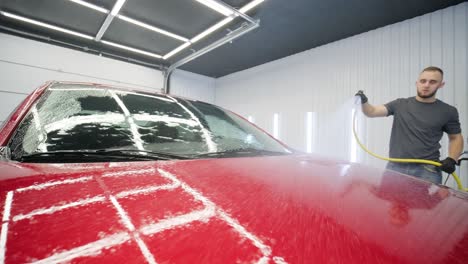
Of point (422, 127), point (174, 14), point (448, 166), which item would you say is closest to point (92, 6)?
point (174, 14)

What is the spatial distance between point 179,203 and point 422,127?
2.78m

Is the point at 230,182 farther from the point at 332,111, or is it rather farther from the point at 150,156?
the point at 332,111

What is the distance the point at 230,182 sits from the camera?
2.22 ft

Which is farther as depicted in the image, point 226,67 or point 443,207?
point 226,67

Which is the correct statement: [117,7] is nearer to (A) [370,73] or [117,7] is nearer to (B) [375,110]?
(B) [375,110]

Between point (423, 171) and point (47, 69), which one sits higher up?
point (47, 69)

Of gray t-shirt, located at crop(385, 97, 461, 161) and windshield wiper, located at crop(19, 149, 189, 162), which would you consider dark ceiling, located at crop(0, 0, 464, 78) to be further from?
windshield wiper, located at crop(19, 149, 189, 162)

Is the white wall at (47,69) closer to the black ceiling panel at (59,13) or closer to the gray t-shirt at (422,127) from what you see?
the black ceiling panel at (59,13)

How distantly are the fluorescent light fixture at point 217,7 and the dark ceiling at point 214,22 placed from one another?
114mm

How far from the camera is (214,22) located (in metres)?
4.60

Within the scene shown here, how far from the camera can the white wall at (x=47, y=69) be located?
490 cm

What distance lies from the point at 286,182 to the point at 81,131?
31.8 inches

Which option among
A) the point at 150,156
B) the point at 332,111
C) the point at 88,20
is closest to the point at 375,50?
the point at 332,111

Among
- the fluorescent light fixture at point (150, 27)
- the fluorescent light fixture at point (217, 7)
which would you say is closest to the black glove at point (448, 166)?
the fluorescent light fixture at point (217, 7)
